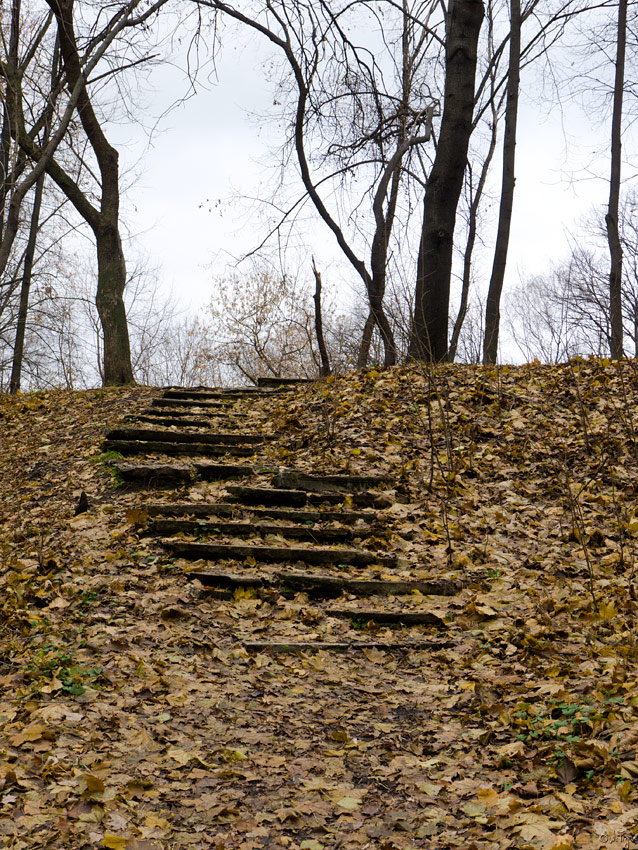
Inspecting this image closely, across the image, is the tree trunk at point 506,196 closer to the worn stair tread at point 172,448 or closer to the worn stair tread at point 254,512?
the worn stair tread at point 172,448

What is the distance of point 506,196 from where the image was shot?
11.6 metres

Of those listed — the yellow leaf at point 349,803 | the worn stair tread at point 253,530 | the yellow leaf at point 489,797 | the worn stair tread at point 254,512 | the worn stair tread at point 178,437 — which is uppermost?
the worn stair tread at point 178,437

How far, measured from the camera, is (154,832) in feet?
8.52

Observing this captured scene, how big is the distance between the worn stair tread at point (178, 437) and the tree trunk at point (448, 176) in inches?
114

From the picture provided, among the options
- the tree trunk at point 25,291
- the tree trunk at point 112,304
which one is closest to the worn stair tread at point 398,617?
the tree trunk at point 112,304

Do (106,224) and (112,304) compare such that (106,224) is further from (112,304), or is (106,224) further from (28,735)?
(28,735)

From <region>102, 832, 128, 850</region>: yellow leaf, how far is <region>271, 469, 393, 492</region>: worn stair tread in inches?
155

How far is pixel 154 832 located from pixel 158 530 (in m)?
3.15

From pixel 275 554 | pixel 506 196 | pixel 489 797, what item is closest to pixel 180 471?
pixel 275 554

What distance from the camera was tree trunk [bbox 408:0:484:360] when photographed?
9.12 metres

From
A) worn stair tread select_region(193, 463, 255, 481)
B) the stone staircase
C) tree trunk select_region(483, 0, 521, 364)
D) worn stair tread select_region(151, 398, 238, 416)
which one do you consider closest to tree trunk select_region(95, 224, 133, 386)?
worn stair tread select_region(151, 398, 238, 416)

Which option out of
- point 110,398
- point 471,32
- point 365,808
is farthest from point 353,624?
point 471,32

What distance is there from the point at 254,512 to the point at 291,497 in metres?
0.40

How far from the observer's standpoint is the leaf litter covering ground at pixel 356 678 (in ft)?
8.74
